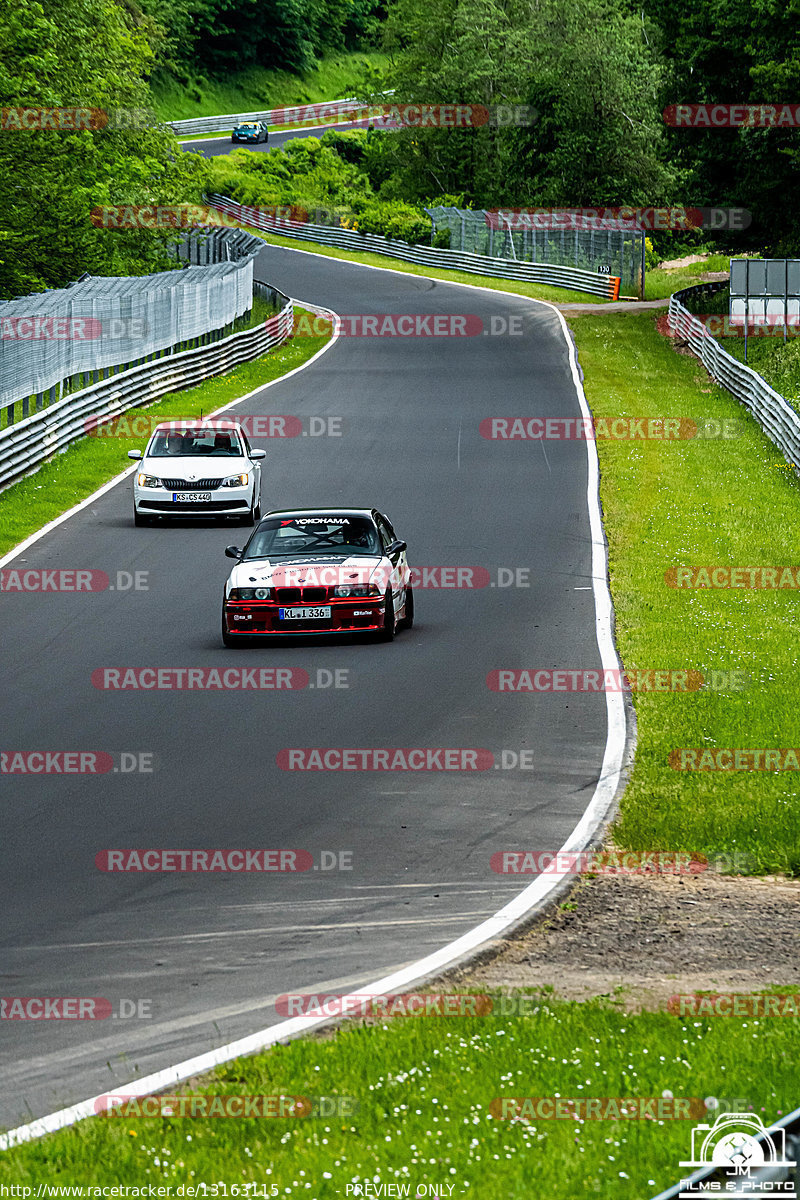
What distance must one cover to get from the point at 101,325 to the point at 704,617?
21137mm

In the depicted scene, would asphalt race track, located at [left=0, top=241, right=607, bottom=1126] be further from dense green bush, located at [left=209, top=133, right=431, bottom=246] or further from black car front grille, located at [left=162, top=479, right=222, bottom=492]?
dense green bush, located at [left=209, top=133, right=431, bottom=246]

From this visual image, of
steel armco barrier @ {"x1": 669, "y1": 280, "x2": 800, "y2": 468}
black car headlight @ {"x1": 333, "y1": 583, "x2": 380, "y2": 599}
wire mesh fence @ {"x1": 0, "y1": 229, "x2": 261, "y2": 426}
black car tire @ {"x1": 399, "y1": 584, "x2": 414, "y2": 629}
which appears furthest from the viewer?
steel armco barrier @ {"x1": 669, "y1": 280, "x2": 800, "y2": 468}

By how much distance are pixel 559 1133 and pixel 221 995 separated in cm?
214

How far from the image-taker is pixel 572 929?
8.52m

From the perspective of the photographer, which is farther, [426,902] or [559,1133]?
[426,902]

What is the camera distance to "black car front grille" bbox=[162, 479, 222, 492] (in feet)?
81.0

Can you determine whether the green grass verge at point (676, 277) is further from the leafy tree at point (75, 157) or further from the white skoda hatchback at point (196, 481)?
the white skoda hatchback at point (196, 481)

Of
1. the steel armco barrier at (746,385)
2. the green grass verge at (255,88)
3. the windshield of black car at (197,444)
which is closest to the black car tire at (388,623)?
the windshield of black car at (197,444)

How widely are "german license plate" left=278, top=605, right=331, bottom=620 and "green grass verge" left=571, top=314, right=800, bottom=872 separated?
3081 mm

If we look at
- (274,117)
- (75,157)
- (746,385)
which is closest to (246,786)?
(746,385)

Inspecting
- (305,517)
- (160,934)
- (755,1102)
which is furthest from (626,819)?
(305,517)

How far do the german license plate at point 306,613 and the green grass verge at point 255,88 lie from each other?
95.5 metres

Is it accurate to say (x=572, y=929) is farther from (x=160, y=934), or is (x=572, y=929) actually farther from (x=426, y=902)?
(x=160, y=934)

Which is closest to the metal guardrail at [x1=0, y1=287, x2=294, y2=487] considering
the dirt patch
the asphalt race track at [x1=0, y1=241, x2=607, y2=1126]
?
the asphalt race track at [x1=0, y1=241, x2=607, y2=1126]
